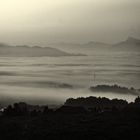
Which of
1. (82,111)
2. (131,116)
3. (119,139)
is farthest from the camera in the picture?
A: (82,111)

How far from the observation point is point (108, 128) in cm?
8600

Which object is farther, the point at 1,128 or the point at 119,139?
the point at 1,128

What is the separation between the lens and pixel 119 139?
7588 cm

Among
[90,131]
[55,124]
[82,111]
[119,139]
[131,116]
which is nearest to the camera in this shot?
[119,139]

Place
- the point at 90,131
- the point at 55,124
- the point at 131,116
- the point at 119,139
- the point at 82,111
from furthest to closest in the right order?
the point at 82,111 < the point at 131,116 < the point at 55,124 < the point at 90,131 < the point at 119,139

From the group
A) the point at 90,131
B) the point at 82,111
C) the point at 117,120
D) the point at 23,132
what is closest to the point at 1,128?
the point at 23,132

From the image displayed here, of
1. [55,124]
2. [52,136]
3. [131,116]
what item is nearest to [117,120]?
[131,116]

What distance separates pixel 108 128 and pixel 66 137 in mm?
10681

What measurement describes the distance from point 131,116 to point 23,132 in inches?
1104

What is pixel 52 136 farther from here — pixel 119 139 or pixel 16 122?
pixel 16 122

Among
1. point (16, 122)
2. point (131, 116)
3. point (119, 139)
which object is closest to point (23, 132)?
point (16, 122)

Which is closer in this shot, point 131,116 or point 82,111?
point 131,116

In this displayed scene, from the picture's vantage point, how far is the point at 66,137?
79312mm

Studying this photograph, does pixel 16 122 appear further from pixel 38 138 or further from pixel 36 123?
pixel 38 138
